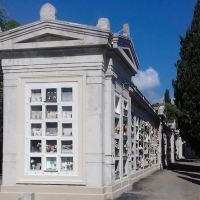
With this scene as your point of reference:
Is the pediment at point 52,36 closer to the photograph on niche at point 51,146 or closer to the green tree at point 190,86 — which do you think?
the photograph on niche at point 51,146

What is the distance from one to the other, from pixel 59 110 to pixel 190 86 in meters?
13.0

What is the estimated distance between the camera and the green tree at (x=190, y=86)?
2155 centimetres

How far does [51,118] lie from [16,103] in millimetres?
941

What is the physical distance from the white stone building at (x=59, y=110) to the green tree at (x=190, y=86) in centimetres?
1161

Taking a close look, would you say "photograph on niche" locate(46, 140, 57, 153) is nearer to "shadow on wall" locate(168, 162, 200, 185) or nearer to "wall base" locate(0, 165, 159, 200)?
"wall base" locate(0, 165, 159, 200)

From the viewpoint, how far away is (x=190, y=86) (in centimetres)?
2189

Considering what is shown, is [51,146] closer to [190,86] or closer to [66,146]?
[66,146]

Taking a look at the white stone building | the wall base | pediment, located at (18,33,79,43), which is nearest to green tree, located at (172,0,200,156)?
the white stone building

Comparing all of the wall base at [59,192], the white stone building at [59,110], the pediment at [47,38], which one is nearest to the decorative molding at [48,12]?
the white stone building at [59,110]

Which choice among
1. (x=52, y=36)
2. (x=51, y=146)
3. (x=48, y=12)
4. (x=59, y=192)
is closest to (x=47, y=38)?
(x=52, y=36)

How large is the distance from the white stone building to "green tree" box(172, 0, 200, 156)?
457 inches

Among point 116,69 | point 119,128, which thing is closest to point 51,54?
point 116,69

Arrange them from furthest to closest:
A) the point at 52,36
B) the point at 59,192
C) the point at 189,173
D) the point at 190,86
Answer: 1. the point at 190,86
2. the point at 189,173
3. the point at 52,36
4. the point at 59,192

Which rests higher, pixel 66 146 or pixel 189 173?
pixel 66 146
